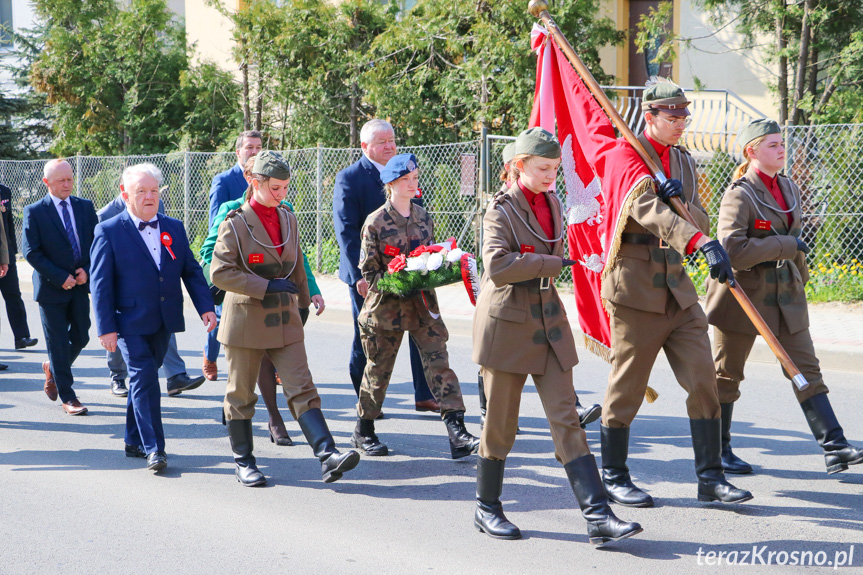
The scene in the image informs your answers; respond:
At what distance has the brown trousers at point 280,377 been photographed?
5.39 meters

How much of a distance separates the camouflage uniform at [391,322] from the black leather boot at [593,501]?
65.6 inches

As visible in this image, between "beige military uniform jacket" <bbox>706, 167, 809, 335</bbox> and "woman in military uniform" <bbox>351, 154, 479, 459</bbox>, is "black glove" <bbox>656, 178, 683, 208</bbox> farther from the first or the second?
"woman in military uniform" <bbox>351, 154, 479, 459</bbox>

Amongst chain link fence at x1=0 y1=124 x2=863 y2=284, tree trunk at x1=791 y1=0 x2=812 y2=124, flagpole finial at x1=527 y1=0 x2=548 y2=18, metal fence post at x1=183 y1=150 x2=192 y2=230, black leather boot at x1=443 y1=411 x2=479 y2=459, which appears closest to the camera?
flagpole finial at x1=527 y1=0 x2=548 y2=18

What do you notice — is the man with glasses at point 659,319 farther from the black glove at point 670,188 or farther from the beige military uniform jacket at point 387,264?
the beige military uniform jacket at point 387,264

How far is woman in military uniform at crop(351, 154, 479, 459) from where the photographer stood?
235 inches

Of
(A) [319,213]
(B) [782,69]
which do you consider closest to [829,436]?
(B) [782,69]

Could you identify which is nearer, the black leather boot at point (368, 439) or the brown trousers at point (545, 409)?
the brown trousers at point (545, 409)

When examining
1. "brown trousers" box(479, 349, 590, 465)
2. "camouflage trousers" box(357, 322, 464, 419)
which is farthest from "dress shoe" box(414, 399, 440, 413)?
"brown trousers" box(479, 349, 590, 465)

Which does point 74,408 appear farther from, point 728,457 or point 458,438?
point 728,457

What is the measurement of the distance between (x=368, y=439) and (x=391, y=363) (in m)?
0.51

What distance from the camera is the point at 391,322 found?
6016mm

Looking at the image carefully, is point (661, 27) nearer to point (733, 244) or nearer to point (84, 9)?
point (733, 244)

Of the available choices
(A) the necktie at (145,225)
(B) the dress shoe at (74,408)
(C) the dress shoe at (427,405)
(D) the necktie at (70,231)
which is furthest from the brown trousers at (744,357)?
(D) the necktie at (70,231)

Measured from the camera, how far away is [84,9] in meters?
22.6
